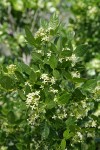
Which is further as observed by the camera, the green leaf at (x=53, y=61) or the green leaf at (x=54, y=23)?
the green leaf at (x=54, y=23)

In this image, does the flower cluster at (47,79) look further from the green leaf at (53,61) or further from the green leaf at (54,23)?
the green leaf at (54,23)

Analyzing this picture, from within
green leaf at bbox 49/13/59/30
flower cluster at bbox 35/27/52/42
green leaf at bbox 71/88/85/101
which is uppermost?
green leaf at bbox 49/13/59/30

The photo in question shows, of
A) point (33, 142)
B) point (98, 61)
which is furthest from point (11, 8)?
point (33, 142)

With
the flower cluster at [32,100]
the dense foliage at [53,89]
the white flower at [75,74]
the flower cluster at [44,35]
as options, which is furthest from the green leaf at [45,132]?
the flower cluster at [44,35]

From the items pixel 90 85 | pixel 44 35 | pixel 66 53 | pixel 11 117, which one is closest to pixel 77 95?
pixel 90 85

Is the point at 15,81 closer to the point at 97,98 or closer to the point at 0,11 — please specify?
the point at 97,98

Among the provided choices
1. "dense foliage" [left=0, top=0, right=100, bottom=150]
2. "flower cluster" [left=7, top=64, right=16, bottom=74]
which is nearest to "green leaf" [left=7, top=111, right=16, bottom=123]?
"dense foliage" [left=0, top=0, right=100, bottom=150]

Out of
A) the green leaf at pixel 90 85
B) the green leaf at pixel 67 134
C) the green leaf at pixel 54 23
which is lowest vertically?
the green leaf at pixel 67 134

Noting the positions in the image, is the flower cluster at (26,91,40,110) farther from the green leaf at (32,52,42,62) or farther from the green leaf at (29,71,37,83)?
the green leaf at (32,52,42,62)

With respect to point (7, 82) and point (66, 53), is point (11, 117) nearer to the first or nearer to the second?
point (7, 82)
